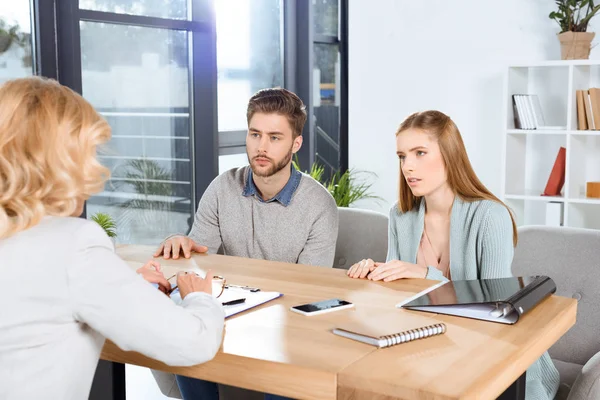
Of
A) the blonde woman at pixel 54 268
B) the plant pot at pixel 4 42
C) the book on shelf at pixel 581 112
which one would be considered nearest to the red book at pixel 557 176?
the book on shelf at pixel 581 112

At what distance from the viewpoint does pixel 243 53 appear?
5.36 metres

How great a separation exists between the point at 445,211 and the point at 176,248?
885mm

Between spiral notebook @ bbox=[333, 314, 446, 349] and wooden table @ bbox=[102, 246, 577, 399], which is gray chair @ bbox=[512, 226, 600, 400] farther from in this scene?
spiral notebook @ bbox=[333, 314, 446, 349]

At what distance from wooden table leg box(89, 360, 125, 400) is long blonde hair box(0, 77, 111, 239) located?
0.64m

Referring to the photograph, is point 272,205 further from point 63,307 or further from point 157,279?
point 63,307

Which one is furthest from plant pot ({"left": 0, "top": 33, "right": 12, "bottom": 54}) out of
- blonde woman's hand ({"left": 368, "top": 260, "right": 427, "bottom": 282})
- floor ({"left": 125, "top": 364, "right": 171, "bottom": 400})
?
blonde woman's hand ({"left": 368, "top": 260, "right": 427, "bottom": 282})

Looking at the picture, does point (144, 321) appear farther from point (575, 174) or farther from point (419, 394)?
point (575, 174)

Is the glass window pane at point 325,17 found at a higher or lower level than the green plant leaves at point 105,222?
higher

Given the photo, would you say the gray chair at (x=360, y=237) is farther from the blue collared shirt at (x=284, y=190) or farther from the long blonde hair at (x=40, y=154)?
the long blonde hair at (x=40, y=154)

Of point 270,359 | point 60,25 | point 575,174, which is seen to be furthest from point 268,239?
point 575,174

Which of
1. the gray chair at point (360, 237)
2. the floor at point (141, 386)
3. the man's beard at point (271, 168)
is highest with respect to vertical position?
the man's beard at point (271, 168)

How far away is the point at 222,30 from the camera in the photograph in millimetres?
5137

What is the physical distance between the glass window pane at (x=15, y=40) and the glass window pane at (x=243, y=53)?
150 centimetres

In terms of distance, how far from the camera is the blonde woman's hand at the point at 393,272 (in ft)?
6.91
